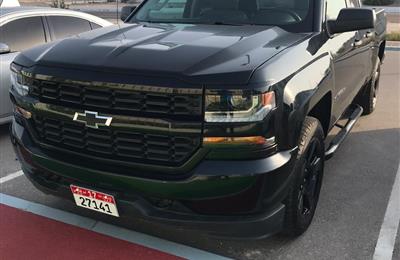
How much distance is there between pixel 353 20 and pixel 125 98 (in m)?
1.97

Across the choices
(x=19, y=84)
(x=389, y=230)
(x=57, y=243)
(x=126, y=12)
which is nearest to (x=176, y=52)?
(x=19, y=84)

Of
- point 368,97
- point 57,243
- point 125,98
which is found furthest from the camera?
point 368,97

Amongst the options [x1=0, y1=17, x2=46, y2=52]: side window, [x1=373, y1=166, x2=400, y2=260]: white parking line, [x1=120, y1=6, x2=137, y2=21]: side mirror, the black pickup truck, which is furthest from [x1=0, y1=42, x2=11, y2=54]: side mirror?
[x1=373, y1=166, x2=400, y2=260]: white parking line

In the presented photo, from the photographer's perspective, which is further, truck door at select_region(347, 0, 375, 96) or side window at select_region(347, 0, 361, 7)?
side window at select_region(347, 0, 361, 7)

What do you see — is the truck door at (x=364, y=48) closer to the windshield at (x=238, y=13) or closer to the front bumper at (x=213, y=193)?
the windshield at (x=238, y=13)

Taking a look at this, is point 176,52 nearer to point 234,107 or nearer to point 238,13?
point 234,107

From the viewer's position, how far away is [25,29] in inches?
231

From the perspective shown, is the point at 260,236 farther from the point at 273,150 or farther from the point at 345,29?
the point at 345,29

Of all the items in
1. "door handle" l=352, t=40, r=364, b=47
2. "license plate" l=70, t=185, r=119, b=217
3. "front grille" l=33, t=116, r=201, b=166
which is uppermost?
"front grille" l=33, t=116, r=201, b=166

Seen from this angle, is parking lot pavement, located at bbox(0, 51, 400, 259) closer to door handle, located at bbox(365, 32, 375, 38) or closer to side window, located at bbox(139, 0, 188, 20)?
door handle, located at bbox(365, 32, 375, 38)

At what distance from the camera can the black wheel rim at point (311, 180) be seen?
3277mm

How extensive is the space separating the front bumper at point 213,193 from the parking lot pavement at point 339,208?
337 mm

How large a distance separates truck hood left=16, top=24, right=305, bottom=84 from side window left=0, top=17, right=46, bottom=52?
2.48 m

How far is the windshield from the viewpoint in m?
3.85
